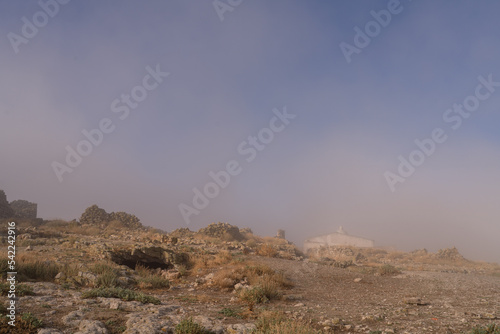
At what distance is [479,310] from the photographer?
8453 mm

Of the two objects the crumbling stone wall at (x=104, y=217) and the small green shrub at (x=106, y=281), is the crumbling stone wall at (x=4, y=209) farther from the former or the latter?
the small green shrub at (x=106, y=281)

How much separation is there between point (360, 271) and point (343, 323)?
452 inches

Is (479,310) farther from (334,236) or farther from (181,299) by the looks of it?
(334,236)

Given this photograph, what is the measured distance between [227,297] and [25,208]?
41.1 metres

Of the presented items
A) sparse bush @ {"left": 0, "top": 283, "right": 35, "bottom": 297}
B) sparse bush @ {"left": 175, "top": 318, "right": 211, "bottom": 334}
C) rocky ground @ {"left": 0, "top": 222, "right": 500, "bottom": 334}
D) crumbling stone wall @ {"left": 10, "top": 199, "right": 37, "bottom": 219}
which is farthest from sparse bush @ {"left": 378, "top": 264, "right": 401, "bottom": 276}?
crumbling stone wall @ {"left": 10, "top": 199, "right": 37, "bottom": 219}

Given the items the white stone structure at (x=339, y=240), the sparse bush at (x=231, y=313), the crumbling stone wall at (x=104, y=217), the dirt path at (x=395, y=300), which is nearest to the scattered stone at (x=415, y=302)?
the dirt path at (x=395, y=300)

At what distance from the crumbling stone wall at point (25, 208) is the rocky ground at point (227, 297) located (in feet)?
72.3

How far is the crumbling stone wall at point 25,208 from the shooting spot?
36500mm

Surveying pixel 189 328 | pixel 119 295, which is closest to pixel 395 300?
pixel 189 328


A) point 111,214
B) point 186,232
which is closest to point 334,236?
point 186,232

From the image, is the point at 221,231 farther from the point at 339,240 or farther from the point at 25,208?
the point at 339,240

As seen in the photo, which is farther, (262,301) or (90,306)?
(262,301)

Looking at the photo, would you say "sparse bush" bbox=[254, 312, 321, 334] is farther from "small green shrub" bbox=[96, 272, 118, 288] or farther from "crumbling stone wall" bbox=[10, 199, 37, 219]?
"crumbling stone wall" bbox=[10, 199, 37, 219]

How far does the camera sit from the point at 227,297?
34.2 feet
